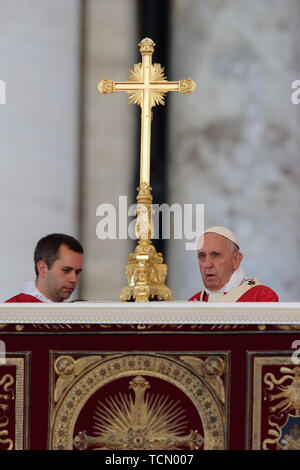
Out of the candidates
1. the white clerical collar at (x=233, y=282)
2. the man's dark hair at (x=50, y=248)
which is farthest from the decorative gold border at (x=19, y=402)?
the white clerical collar at (x=233, y=282)

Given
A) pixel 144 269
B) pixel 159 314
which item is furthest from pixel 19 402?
pixel 144 269

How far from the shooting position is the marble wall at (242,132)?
6094mm

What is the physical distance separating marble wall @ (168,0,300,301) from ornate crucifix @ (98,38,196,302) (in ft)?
6.89

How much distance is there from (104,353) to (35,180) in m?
3.11

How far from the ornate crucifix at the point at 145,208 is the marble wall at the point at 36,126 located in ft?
6.70

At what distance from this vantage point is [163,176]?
20.4ft

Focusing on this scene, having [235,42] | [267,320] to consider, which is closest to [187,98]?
[235,42]

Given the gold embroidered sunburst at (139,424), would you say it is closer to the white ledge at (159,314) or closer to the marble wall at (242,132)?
the white ledge at (159,314)

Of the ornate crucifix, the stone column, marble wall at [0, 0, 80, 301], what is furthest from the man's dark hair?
the stone column

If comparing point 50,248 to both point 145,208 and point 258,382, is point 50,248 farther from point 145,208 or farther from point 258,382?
point 258,382

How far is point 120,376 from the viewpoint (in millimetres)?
3146

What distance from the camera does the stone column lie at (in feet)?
19.9

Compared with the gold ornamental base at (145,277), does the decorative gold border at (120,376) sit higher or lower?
lower

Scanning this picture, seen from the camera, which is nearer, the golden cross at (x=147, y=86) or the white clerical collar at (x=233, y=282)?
the golden cross at (x=147, y=86)
